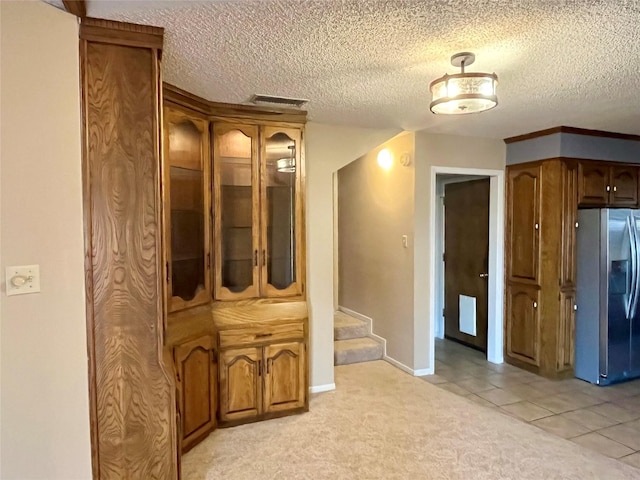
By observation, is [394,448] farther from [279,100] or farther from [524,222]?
[524,222]

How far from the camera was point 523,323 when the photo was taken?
430cm

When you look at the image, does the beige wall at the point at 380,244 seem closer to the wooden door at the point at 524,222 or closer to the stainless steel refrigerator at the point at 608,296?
the wooden door at the point at 524,222

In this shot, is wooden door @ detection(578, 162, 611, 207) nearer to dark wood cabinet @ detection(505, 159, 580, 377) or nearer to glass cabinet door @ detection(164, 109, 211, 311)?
dark wood cabinet @ detection(505, 159, 580, 377)

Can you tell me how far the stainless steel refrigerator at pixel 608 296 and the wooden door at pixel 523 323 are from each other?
38 centimetres

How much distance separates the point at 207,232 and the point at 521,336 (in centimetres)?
333

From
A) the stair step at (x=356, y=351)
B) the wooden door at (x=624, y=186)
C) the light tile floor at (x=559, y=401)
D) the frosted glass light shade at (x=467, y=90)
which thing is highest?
the frosted glass light shade at (x=467, y=90)

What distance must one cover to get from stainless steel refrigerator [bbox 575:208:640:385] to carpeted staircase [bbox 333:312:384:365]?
6.55 feet

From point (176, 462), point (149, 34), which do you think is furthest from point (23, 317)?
point (149, 34)

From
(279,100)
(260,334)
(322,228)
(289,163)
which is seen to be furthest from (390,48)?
(260,334)

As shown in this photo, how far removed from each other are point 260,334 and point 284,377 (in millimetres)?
400

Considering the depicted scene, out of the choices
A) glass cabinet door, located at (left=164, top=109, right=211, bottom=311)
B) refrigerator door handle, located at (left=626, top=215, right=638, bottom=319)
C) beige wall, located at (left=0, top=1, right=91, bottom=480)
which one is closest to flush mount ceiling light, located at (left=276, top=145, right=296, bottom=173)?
glass cabinet door, located at (left=164, top=109, right=211, bottom=311)

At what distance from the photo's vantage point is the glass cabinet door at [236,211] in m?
3.06

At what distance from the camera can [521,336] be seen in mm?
4324

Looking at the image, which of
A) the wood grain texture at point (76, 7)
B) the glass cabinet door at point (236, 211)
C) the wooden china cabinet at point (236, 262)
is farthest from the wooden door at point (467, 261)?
the wood grain texture at point (76, 7)
